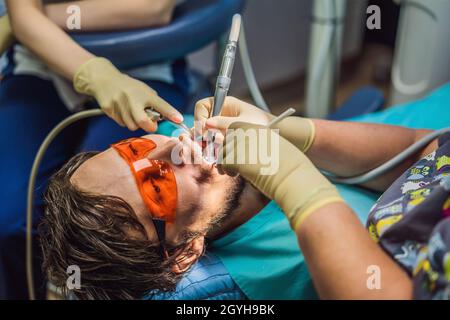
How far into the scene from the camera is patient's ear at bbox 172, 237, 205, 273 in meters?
0.79

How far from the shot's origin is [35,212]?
887 millimetres

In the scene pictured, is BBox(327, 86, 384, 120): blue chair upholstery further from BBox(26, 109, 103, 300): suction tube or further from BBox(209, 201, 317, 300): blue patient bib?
A: BBox(26, 109, 103, 300): suction tube

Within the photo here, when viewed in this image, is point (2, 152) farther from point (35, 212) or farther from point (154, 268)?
point (154, 268)

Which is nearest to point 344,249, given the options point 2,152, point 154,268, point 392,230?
point 392,230

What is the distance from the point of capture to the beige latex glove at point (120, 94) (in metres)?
0.79

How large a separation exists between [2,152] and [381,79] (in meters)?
0.96

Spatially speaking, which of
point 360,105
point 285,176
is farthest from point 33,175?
point 360,105

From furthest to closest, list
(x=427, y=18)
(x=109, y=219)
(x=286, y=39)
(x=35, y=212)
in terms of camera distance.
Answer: (x=286, y=39)
(x=427, y=18)
(x=35, y=212)
(x=109, y=219)

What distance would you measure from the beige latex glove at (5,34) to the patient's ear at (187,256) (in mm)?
468

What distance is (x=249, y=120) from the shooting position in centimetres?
79

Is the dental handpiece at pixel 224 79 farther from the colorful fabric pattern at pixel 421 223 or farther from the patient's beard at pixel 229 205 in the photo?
the colorful fabric pattern at pixel 421 223

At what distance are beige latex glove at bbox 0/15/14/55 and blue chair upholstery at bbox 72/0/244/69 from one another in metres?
0.12

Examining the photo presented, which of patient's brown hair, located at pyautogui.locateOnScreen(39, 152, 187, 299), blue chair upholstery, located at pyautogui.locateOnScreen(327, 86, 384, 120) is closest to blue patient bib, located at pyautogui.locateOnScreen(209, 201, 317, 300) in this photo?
patient's brown hair, located at pyautogui.locateOnScreen(39, 152, 187, 299)
